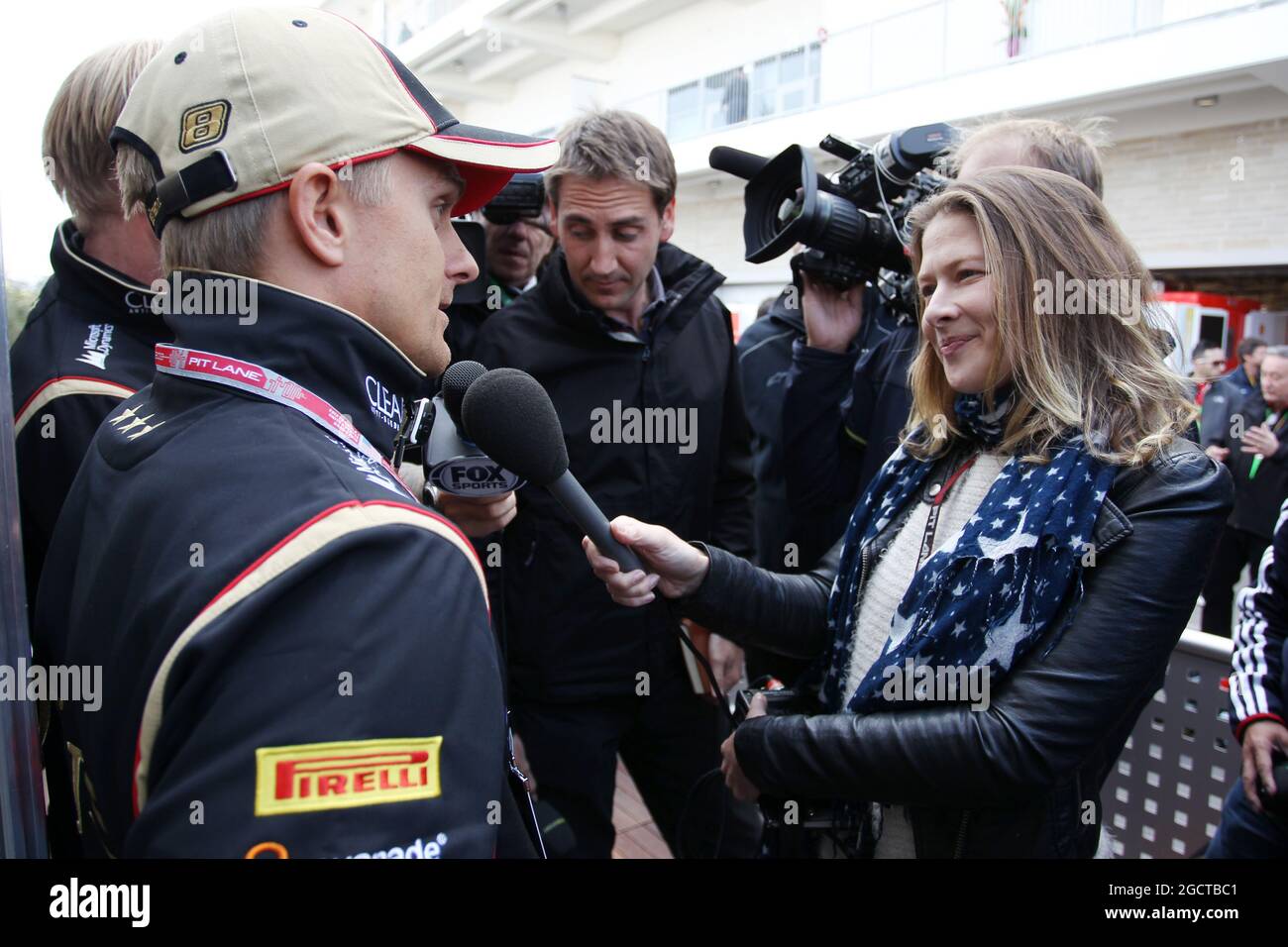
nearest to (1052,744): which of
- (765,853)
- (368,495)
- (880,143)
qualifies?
(765,853)

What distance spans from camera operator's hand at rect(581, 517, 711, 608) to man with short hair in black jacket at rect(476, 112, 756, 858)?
0.48 m

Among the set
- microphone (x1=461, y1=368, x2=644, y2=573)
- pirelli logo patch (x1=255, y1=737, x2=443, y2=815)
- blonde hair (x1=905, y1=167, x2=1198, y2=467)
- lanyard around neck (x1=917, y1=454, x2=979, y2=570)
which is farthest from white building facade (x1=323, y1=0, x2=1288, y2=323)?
pirelli logo patch (x1=255, y1=737, x2=443, y2=815)

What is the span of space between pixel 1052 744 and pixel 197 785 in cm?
110

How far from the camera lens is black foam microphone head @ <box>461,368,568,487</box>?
121 centimetres

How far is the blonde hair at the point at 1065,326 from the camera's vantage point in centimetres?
136

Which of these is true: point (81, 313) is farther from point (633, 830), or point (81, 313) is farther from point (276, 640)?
point (633, 830)

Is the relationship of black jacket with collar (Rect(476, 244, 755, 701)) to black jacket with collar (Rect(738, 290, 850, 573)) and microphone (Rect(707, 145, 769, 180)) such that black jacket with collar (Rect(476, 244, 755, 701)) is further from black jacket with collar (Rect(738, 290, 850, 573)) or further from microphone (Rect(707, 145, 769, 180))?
black jacket with collar (Rect(738, 290, 850, 573))

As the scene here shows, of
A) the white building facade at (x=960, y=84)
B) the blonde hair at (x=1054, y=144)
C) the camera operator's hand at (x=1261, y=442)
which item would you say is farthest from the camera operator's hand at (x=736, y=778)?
the white building facade at (x=960, y=84)

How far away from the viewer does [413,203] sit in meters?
1.00

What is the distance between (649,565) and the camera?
163cm

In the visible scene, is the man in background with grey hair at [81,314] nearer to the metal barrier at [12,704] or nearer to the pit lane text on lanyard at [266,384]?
the metal barrier at [12,704]

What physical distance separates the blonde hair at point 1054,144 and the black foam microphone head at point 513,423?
122 cm

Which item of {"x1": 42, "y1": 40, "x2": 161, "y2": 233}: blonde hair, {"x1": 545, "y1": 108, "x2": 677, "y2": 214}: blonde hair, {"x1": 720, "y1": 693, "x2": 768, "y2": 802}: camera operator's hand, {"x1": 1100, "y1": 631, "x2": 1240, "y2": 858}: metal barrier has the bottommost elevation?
{"x1": 1100, "y1": 631, "x2": 1240, "y2": 858}: metal barrier

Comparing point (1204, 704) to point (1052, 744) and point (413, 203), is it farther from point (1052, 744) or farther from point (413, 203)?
point (413, 203)
